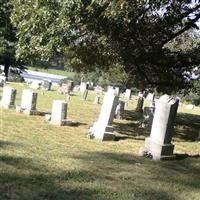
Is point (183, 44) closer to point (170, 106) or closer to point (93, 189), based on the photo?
point (170, 106)

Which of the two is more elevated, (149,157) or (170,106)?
(170,106)

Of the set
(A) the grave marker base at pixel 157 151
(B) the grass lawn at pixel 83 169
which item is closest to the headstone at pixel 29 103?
(B) the grass lawn at pixel 83 169

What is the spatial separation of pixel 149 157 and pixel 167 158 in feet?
1.37

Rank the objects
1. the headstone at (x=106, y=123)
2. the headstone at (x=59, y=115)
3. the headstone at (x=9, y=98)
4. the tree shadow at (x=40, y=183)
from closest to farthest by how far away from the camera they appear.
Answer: the tree shadow at (x=40, y=183)
the headstone at (x=106, y=123)
the headstone at (x=59, y=115)
the headstone at (x=9, y=98)

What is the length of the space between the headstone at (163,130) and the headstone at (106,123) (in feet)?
7.32

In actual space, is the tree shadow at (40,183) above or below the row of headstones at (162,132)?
below

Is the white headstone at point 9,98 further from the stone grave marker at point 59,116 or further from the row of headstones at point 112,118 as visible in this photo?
the stone grave marker at point 59,116

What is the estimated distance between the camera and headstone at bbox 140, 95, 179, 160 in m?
11.9

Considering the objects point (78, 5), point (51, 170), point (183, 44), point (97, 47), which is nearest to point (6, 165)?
point (51, 170)

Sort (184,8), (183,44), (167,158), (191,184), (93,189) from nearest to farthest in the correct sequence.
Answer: (93,189) < (191,184) < (167,158) < (184,8) < (183,44)

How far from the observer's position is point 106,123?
14.5m

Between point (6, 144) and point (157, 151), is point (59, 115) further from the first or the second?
point (6, 144)

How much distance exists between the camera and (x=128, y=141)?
14461 mm

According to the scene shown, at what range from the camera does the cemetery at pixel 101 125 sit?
8.30 meters
